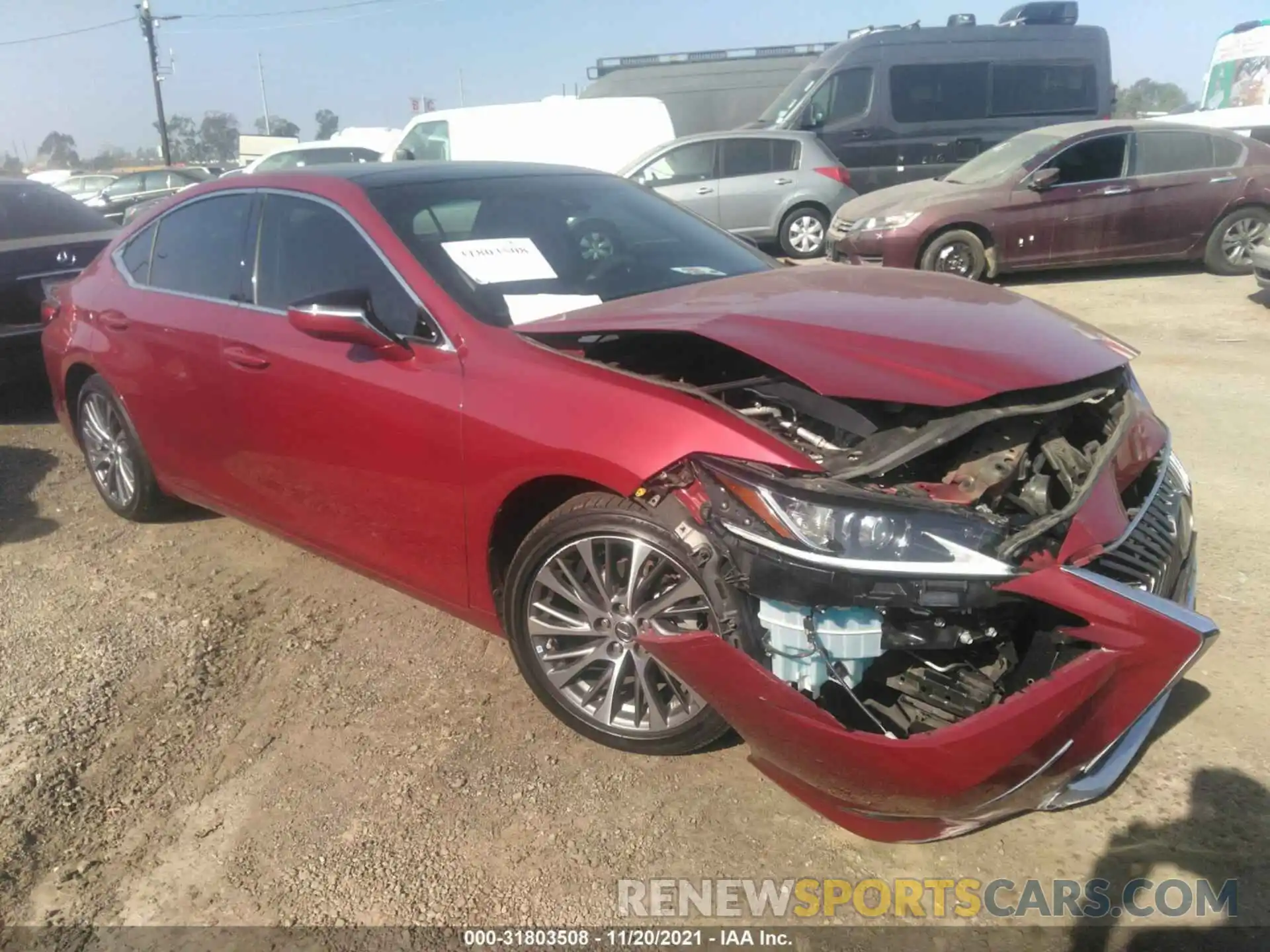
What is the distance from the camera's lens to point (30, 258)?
20.7ft

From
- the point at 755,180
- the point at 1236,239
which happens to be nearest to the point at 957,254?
the point at 1236,239

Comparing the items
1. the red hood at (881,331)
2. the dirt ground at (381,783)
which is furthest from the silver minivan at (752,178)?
the red hood at (881,331)

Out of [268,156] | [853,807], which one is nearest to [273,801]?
[853,807]

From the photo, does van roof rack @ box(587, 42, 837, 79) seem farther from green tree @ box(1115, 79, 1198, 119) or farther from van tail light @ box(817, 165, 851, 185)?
green tree @ box(1115, 79, 1198, 119)

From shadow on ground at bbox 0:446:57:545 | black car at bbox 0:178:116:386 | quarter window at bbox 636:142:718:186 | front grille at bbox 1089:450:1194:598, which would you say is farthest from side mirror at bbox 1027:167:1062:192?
shadow on ground at bbox 0:446:57:545

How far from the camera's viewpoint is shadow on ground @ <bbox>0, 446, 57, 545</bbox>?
4758 mm

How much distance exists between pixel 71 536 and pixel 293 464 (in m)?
1.88

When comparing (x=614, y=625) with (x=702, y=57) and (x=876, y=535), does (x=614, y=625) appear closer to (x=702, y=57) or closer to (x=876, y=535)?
(x=876, y=535)

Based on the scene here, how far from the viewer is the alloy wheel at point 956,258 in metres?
9.77

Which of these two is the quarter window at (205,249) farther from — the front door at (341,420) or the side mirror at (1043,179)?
the side mirror at (1043,179)

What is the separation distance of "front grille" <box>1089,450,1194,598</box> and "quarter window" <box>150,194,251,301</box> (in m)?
3.01

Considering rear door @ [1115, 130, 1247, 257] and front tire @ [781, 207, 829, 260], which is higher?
rear door @ [1115, 130, 1247, 257]

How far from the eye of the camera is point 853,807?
2.29 m

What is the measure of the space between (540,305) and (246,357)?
1.16m
